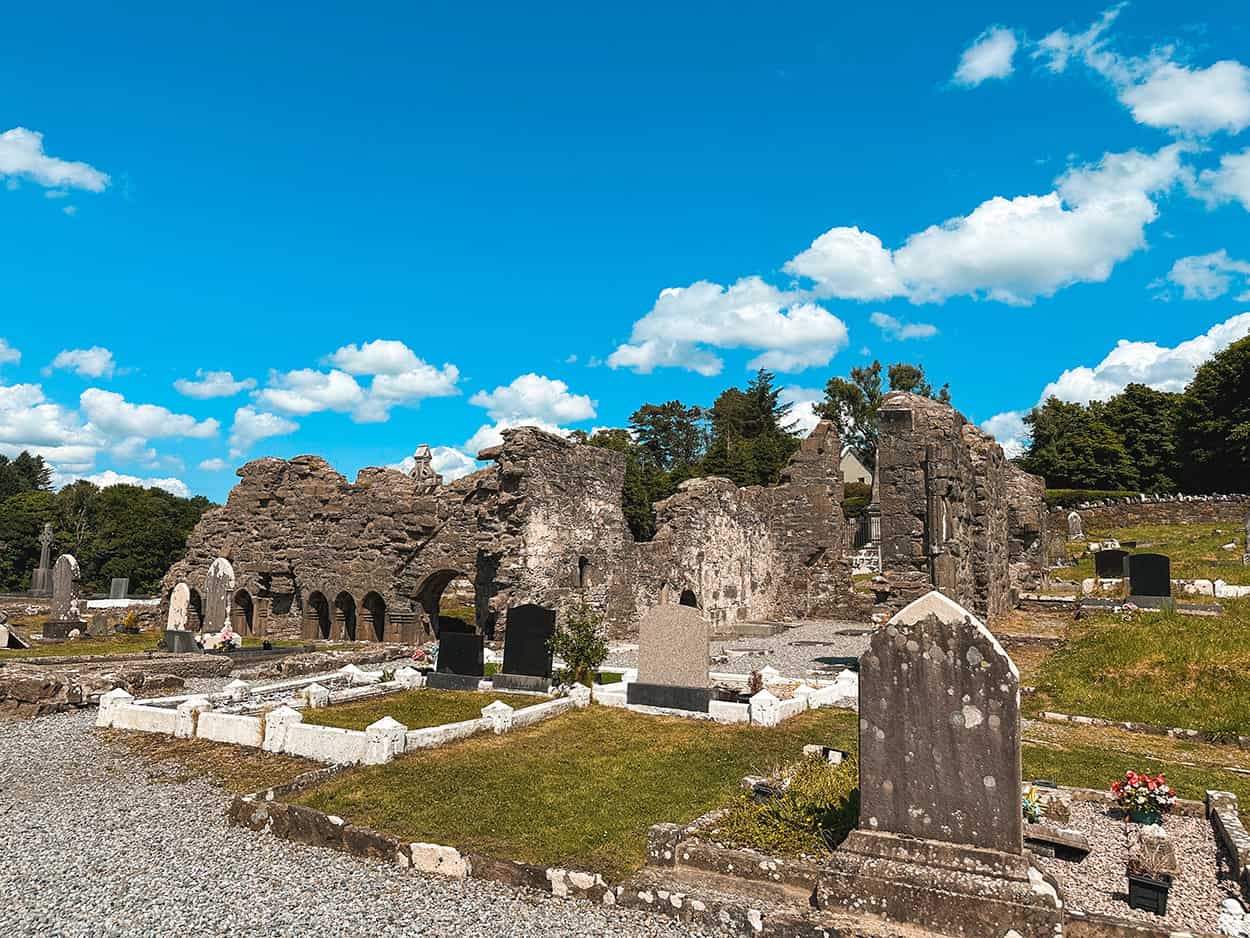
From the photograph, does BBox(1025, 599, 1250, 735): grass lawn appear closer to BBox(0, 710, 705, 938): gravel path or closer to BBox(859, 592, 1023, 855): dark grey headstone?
BBox(859, 592, 1023, 855): dark grey headstone

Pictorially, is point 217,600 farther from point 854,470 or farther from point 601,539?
point 854,470

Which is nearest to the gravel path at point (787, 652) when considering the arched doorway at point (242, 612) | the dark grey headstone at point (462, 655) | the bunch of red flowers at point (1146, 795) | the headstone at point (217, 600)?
the dark grey headstone at point (462, 655)

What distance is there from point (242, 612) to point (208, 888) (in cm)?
2491

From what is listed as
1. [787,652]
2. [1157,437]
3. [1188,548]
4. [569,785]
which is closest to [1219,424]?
[1157,437]

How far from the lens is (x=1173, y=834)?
6555 mm

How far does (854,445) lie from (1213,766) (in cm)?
6065

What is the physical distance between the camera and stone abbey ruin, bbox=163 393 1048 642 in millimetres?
16266

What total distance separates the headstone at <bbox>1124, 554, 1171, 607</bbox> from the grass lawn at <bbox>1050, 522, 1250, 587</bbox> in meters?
3.67

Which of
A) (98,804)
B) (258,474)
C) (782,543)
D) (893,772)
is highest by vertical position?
(258,474)

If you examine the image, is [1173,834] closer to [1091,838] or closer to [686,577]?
[1091,838]

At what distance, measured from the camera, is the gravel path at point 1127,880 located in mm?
5035

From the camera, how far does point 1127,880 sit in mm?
5316

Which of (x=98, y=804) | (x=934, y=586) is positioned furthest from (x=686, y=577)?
(x=98, y=804)

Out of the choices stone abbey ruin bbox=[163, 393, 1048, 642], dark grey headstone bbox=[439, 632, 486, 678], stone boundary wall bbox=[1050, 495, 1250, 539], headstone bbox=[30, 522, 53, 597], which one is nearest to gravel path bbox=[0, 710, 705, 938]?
dark grey headstone bbox=[439, 632, 486, 678]
